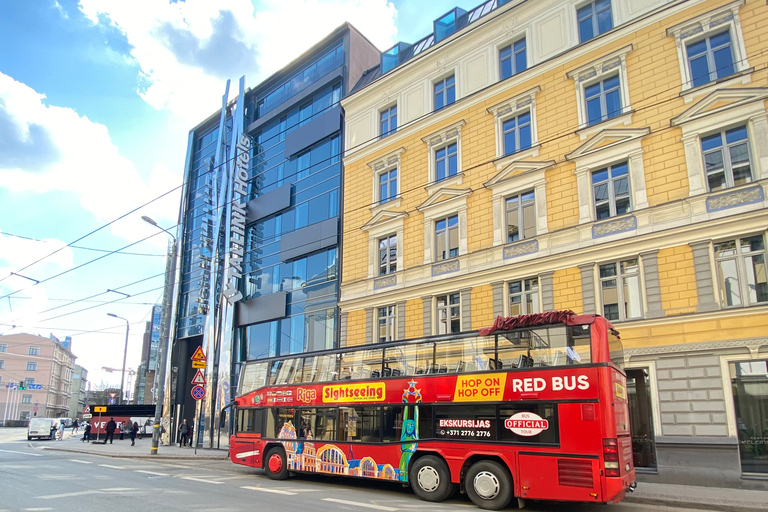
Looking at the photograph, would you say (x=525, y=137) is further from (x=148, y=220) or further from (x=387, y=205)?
(x=148, y=220)

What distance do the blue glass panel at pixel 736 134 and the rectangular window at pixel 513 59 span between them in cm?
754

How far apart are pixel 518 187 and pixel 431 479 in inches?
433

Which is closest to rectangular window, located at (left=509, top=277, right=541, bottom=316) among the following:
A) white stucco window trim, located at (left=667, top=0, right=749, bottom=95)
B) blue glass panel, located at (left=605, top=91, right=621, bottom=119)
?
blue glass panel, located at (left=605, top=91, right=621, bottom=119)

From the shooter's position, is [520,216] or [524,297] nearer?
[524,297]

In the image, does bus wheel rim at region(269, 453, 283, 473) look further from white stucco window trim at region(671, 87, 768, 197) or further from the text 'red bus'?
white stucco window trim at region(671, 87, 768, 197)

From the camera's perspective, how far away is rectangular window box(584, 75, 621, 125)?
1778 centimetres

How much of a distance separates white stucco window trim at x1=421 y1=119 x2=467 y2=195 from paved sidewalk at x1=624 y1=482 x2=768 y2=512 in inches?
492

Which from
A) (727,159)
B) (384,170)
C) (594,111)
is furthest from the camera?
(384,170)

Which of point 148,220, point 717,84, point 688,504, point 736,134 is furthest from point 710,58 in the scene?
point 148,220

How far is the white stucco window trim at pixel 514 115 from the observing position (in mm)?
19469

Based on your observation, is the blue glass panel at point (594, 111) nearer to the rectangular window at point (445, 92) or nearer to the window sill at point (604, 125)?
the window sill at point (604, 125)

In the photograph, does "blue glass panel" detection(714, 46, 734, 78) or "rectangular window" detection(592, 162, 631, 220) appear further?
"rectangular window" detection(592, 162, 631, 220)

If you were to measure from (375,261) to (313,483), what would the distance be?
35.9 ft

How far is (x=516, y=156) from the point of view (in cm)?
1980
